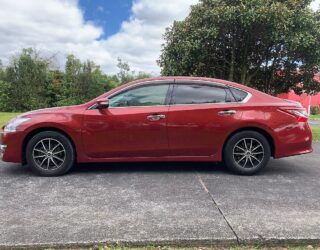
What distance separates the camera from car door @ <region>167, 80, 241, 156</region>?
5675 millimetres

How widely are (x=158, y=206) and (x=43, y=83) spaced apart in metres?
21.9

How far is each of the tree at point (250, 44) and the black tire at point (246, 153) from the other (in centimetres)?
558

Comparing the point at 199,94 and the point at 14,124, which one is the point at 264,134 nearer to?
the point at 199,94

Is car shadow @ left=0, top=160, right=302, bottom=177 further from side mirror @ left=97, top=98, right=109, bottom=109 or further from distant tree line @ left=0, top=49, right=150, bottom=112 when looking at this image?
distant tree line @ left=0, top=49, right=150, bottom=112

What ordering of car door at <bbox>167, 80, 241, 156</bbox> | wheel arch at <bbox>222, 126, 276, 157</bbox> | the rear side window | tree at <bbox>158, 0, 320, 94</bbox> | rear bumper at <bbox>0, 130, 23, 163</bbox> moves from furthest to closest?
tree at <bbox>158, 0, 320, 94</bbox> → the rear side window → wheel arch at <bbox>222, 126, 276, 157</bbox> → car door at <bbox>167, 80, 241, 156</bbox> → rear bumper at <bbox>0, 130, 23, 163</bbox>

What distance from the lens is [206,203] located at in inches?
174

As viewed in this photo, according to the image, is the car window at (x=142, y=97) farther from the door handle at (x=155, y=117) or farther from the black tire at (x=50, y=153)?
the black tire at (x=50, y=153)

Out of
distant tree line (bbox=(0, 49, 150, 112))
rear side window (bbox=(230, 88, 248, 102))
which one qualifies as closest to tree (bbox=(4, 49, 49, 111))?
distant tree line (bbox=(0, 49, 150, 112))

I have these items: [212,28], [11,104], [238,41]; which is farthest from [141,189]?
[11,104]

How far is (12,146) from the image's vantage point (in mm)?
5578

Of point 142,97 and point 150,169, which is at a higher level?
point 142,97

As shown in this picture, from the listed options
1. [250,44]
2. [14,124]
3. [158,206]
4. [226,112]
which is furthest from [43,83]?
[158,206]

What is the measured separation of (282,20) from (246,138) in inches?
230

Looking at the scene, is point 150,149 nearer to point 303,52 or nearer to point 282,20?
point 282,20
